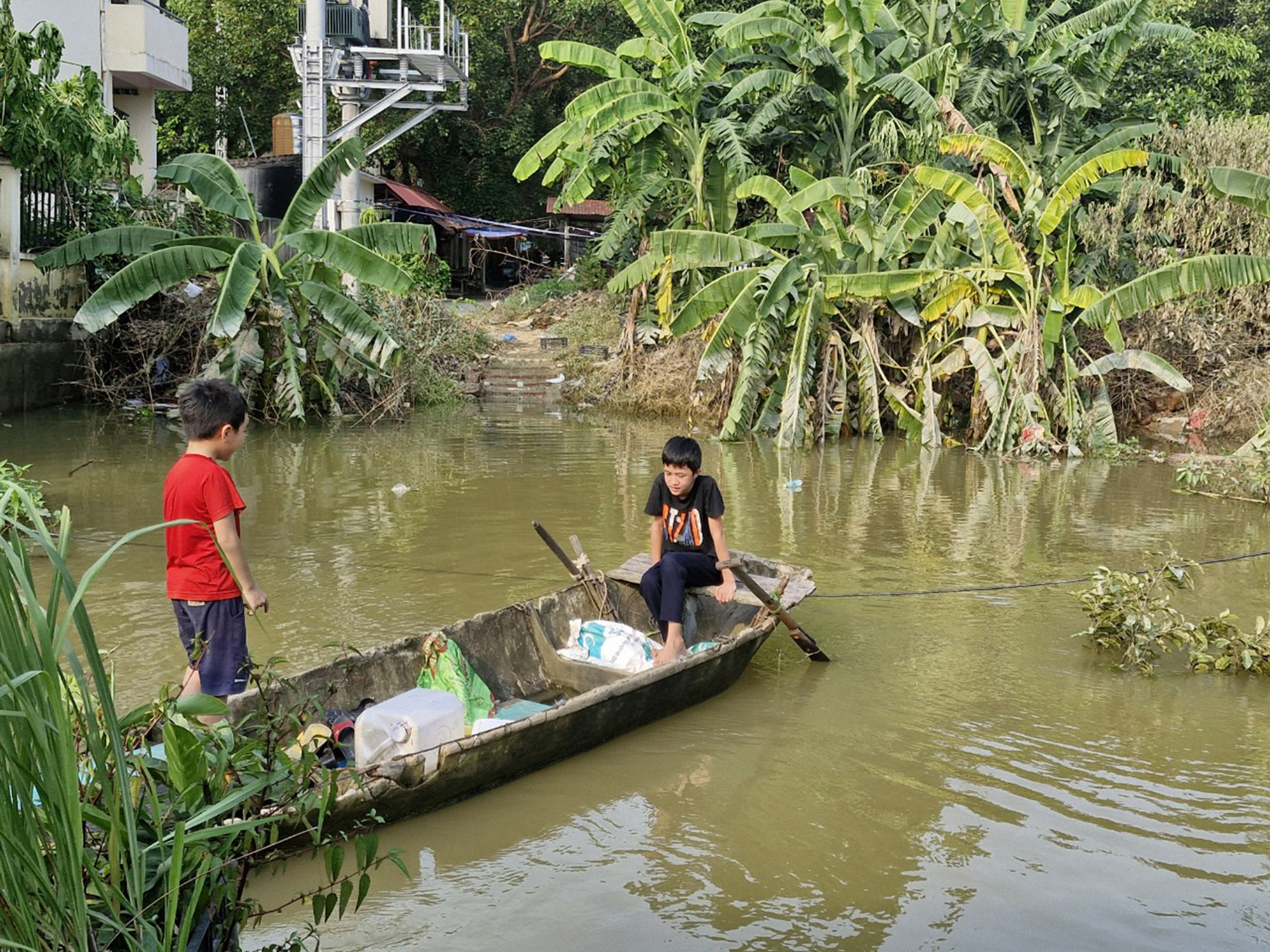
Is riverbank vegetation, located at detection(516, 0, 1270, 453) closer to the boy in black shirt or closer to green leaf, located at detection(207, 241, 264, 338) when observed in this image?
green leaf, located at detection(207, 241, 264, 338)

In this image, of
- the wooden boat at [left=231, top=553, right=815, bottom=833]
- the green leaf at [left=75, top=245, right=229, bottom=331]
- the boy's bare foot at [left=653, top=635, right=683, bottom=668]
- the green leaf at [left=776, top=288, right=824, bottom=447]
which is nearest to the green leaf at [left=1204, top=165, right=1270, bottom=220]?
the green leaf at [left=776, top=288, right=824, bottom=447]

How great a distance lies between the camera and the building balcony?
2089cm

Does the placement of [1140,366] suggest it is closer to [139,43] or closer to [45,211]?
[45,211]

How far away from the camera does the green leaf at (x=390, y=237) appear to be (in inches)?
570

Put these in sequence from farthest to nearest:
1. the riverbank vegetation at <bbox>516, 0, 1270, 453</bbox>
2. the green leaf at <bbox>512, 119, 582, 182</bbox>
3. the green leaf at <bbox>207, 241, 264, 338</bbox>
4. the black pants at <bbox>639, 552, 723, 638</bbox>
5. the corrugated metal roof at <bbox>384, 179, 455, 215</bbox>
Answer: the corrugated metal roof at <bbox>384, 179, 455, 215</bbox> < the green leaf at <bbox>512, 119, 582, 182</bbox> < the riverbank vegetation at <bbox>516, 0, 1270, 453</bbox> < the green leaf at <bbox>207, 241, 264, 338</bbox> < the black pants at <bbox>639, 552, 723, 638</bbox>

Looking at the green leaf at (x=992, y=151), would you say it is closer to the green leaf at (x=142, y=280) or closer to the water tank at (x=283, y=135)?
the green leaf at (x=142, y=280)

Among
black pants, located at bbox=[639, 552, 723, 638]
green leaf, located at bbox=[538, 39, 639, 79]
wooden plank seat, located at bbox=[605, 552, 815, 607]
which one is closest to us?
black pants, located at bbox=[639, 552, 723, 638]

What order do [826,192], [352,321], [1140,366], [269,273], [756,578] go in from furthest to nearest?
[1140,366], [269,273], [826,192], [352,321], [756,578]

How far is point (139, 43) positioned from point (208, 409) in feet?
62.1

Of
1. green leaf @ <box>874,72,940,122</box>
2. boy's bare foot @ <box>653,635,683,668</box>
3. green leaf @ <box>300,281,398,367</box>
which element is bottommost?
boy's bare foot @ <box>653,635,683,668</box>

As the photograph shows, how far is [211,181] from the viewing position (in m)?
14.3

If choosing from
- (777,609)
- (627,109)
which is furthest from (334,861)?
(627,109)

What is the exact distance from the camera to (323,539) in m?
9.97

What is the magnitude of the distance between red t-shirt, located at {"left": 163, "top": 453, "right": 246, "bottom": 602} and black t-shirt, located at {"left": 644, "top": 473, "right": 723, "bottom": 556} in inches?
99.4
